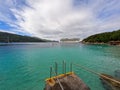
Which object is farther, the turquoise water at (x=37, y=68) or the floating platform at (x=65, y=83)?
the turquoise water at (x=37, y=68)

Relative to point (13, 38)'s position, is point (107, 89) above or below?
below

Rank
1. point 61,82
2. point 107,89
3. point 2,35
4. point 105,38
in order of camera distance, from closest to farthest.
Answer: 1. point 61,82
2. point 107,89
3. point 105,38
4. point 2,35

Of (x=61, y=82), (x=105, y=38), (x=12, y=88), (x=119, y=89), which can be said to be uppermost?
(x=105, y=38)

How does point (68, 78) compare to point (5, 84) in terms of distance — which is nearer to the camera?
point (68, 78)

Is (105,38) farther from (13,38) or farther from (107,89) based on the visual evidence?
(13,38)

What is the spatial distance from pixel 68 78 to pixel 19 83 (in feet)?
21.4

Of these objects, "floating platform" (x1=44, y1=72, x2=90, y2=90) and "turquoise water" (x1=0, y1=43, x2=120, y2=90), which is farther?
"turquoise water" (x1=0, y1=43, x2=120, y2=90)

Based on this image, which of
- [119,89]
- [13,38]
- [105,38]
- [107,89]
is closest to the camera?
[119,89]

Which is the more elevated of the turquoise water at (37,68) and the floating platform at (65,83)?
the floating platform at (65,83)

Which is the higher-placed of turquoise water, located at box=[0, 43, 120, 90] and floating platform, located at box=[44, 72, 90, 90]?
floating platform, located at box=[44, 72, 90, 90]

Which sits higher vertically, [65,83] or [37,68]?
[65,83]

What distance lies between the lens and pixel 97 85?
29.8ft

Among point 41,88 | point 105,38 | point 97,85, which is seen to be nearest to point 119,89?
point 97,85

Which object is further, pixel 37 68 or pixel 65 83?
pixel 37 68
